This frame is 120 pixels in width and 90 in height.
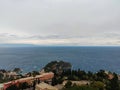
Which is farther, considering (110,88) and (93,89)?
(110,88)

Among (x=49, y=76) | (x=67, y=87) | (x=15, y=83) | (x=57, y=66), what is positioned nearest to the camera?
(x=67, y=87)

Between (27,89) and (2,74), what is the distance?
923 inches

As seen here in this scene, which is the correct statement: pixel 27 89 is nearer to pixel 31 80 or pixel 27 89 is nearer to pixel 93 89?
pixel 31 80

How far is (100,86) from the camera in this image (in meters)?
28.9

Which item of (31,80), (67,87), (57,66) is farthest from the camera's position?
(57,66)

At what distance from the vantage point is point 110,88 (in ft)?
95.4

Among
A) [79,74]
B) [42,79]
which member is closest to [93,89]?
[79,74]

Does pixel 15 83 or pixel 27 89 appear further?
pixel 15 83

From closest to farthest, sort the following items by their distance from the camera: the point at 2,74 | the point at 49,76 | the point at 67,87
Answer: the point at 67,87 < the point at 49,76 < the point at 2,74

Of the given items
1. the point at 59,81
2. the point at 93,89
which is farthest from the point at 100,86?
the point at 59,81

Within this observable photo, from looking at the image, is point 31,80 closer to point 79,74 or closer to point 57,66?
point 79,74

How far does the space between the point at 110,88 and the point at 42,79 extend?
45.1 feet

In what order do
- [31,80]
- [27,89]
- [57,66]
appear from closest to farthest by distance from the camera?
[27,89], [31,80], [57,66]

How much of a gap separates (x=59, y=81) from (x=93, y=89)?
29.9ft
